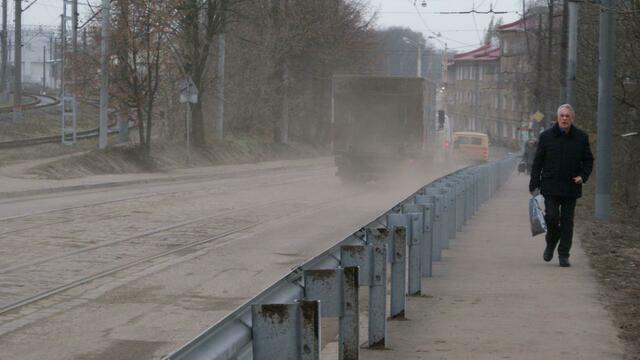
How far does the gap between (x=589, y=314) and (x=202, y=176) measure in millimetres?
28200

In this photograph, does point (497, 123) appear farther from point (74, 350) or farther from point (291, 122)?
point (74, 350)

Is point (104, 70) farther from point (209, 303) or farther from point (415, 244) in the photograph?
point (415, 244)

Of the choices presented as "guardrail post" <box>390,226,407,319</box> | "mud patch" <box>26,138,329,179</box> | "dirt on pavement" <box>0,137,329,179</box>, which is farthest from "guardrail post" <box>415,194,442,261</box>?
"mud patch" <box>26,138,329,179</box>

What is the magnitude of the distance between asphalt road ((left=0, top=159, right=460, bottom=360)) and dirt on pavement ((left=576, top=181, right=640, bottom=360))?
3304mm

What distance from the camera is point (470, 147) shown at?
59812 millimetres

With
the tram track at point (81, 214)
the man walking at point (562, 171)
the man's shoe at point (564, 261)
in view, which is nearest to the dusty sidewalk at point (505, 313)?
the man's shoe at point (564, 261)

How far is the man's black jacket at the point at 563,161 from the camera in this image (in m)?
12.6

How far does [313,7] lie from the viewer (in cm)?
6003

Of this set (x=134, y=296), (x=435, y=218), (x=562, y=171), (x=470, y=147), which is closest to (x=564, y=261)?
(x=562, y=171)

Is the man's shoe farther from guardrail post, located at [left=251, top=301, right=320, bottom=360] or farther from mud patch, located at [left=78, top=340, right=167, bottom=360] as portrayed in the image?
guardrail post, located at [left=251, top=301, right=320, bottom=360]

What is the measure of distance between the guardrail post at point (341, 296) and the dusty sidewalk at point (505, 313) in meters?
0.78

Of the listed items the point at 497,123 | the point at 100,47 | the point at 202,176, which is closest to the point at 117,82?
the point at 100,47

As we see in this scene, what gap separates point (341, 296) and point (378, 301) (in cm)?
130

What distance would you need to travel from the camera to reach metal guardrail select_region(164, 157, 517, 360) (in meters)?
5.14
